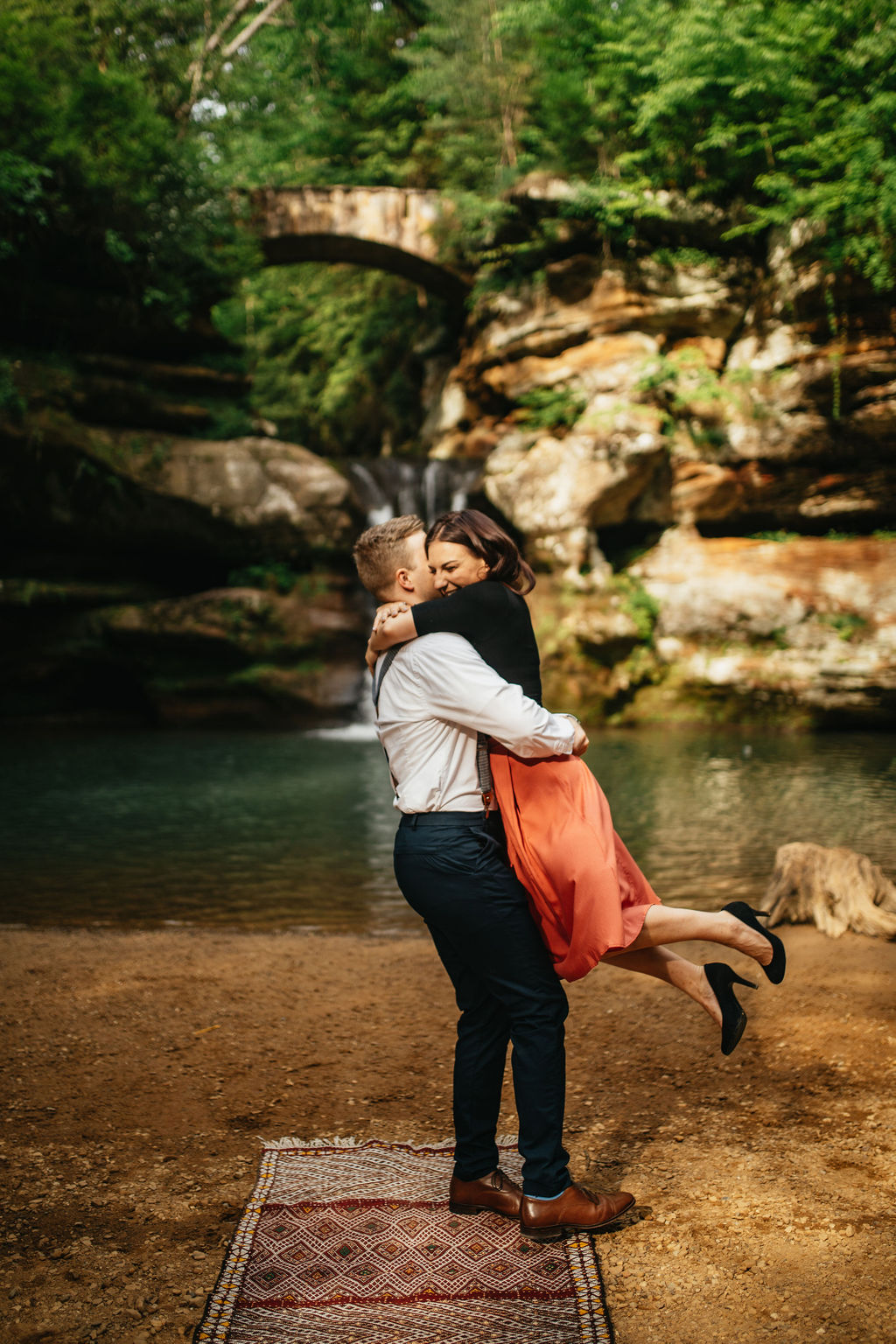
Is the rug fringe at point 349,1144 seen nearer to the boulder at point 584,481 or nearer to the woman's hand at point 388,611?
the woman's hand at point 388,611

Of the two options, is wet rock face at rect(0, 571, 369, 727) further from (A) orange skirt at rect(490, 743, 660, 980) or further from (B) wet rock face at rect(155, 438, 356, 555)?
(A) orange skirt at rect(490, 743, 660, 980)

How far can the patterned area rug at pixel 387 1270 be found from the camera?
7.12 ft

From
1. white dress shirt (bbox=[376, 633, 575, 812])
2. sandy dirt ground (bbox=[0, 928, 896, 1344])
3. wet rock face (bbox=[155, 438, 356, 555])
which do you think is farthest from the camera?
wet rock face (bbox=[155, 438, 356, 555])

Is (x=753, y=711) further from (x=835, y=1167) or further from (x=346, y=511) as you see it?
(x=835, y=1167)

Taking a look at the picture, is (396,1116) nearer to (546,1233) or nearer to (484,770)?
(546,1233)

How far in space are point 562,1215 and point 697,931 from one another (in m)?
0.84

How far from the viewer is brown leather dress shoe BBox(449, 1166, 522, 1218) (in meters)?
2.61

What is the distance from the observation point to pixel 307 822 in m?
8.74

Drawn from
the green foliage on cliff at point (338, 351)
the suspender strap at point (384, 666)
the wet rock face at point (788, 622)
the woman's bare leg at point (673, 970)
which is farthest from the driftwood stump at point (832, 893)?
the green foliage on cliff at point (338, 351)

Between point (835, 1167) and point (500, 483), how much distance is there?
14.4 meters

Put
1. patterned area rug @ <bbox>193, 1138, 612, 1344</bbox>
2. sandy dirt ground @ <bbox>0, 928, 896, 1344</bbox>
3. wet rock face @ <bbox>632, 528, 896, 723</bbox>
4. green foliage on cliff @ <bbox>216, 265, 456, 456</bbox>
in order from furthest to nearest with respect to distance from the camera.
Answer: green foliage on cliff @ <bbox>216, 265, 456, 456</bbox>, wet rock face @ <bbox>632, 528, 896, 723</bbox>, sandy dirt ground @ <bbox>0, 928, 896, 1344</bbox>, patterned area rug @ <bbox>193, 1138, 612, 1344</bbox>

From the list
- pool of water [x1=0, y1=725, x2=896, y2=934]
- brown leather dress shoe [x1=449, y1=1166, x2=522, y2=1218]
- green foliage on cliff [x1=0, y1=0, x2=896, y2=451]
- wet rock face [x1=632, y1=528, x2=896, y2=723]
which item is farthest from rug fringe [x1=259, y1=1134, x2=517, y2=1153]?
green foliage on cliff [x1=0, y1=0, x2=896, y2=451]

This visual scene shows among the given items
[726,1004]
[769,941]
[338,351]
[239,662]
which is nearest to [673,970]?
[726,1004]

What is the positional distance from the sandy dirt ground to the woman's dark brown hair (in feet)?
5.97
